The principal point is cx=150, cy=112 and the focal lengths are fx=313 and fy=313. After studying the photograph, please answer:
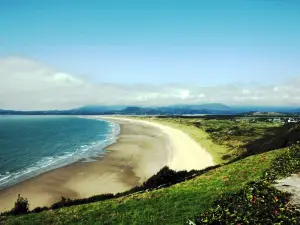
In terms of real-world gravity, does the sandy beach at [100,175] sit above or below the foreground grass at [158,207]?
below

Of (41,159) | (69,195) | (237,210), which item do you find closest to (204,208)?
(237,210)

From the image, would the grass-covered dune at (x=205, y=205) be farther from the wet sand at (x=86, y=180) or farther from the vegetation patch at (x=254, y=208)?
the wet sand at (x=86, y=180)

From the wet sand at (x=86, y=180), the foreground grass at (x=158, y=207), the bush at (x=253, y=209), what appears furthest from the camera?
the wet sand at (x=86, y=180)

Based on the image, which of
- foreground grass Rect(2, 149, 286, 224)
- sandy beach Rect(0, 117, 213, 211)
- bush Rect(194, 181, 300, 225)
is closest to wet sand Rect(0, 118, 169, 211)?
sandy beach Rect(0, 117, 213, 211)

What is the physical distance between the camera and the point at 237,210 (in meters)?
14.9

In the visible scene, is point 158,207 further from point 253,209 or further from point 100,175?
point 100,175

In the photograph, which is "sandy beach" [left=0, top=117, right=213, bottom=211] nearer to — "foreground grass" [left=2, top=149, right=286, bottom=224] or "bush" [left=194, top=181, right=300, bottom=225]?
"foreground grass" [left=2, top=149, right=286, bottom=224]

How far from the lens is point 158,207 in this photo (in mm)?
18141

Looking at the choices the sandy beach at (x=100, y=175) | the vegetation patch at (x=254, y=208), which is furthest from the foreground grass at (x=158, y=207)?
the sandy beach at (x=100, y=175)

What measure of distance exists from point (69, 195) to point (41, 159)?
32966 mm

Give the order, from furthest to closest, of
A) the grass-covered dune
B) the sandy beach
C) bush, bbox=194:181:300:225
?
the sandy beach
the grass-covered dune
bush, bbox=194:181:300:225

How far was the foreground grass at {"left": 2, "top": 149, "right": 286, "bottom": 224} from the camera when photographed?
55.3ft

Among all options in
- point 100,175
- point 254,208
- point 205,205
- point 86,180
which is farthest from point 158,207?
point 100,175

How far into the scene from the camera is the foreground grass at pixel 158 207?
16844 millimetres
